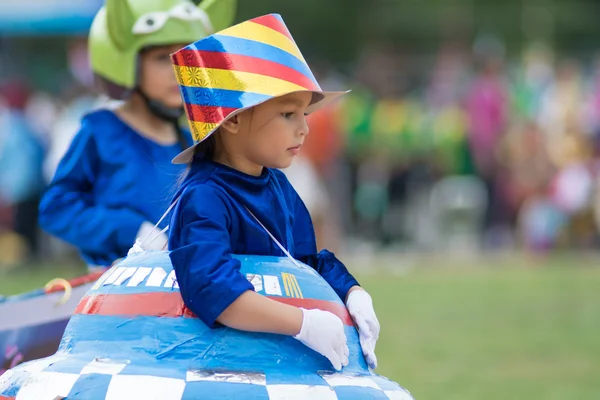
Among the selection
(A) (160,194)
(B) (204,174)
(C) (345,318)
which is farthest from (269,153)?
(A) (160,194)

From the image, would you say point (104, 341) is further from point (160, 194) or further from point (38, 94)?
point (38, 94)

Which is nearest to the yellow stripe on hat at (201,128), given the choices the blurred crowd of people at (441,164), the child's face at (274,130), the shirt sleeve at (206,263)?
the child's face at (274,130)

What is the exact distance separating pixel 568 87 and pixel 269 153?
1678 centimetres

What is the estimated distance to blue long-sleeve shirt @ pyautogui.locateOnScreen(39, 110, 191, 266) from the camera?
5.61 metres

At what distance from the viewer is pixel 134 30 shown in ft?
18.9

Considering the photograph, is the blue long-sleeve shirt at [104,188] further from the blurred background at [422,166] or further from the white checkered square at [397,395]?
the blurred background at [422,166]

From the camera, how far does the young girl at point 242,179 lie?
3473 millimetres

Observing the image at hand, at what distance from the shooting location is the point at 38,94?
20.2 m

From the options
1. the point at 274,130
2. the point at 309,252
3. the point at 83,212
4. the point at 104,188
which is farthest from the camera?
Answer: the point at 104,188

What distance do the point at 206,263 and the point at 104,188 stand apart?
2371mm

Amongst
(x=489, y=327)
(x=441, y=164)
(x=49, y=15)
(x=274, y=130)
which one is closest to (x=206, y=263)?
(x=274, y=130)

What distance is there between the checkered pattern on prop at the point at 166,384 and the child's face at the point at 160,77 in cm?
237

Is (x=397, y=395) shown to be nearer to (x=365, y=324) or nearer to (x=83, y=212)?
(x=365, y=324)

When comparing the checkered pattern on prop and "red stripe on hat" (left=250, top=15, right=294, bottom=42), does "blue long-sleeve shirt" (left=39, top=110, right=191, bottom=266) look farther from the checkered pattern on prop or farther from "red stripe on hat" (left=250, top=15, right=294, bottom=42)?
the checkered pattern on prop
